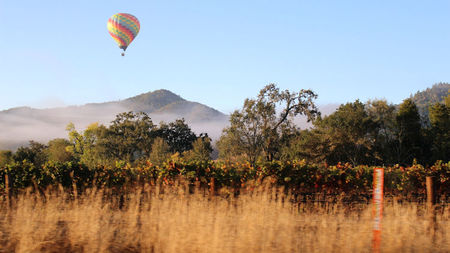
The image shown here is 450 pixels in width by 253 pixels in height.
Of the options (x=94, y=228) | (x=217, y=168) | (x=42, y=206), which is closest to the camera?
Answer: (x=94, y=228)

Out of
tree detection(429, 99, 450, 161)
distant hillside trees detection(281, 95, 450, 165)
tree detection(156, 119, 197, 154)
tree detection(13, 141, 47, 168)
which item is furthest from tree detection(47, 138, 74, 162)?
tree detection(429, 99, 450, 161)

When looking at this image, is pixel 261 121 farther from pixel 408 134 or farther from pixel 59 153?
pixel 59 153

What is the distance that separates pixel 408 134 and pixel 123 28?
3543 cm

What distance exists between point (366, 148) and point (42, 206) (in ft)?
144

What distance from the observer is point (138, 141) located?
75312 mm

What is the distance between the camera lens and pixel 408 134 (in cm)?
4809

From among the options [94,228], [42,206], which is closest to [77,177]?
[42,206]

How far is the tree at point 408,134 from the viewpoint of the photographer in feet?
155

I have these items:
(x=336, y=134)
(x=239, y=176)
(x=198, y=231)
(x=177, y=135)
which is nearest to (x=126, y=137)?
(x=177, y=135)

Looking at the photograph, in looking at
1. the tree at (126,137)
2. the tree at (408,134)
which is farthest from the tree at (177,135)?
the tree at (408,134)

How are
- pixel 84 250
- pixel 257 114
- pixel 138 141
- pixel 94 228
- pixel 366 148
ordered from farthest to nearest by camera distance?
pixel 138 141 → pixel 366 148 → pixel 257 114 → pixel 94 228 → pixel 84 250

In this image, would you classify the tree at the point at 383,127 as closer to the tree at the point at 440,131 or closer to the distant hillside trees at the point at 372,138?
the distant hillside trees at the point at 372,138

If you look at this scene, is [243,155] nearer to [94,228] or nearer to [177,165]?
[177,165]

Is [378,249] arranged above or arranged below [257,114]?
below
